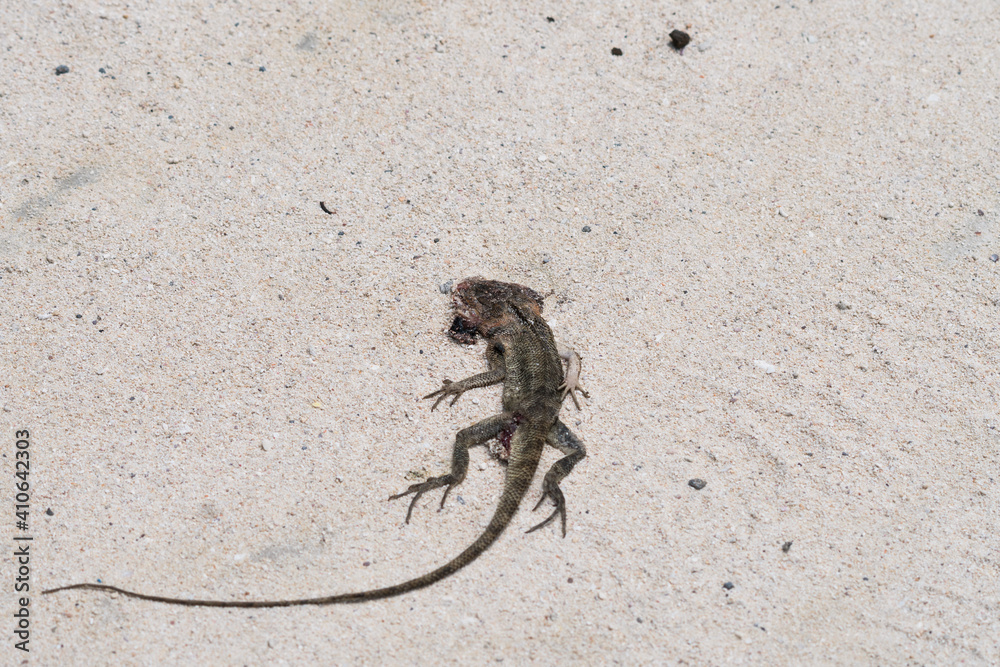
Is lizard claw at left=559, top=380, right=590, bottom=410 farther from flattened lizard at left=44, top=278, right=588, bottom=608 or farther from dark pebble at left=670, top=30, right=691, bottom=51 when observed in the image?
dark pebble at left=670, top=30, right=691, bottom=51

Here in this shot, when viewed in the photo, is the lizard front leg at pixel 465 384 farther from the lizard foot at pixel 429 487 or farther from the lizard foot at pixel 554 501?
the lizard foot at pixel 554 501

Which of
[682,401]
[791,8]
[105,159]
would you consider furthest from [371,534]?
[791,8]

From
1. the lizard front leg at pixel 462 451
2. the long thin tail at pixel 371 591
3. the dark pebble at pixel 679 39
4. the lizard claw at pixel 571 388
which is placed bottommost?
the long thin tail at pixel 371 591

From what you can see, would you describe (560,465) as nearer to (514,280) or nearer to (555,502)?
(555,502)

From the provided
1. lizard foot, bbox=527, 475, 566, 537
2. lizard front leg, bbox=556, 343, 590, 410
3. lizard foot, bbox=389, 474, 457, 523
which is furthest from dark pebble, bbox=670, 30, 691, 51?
lizard foot, bbox=389, 474, 457, 523

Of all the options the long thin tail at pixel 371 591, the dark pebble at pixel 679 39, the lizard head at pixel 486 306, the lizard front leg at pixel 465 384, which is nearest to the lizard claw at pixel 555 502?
the long thin tail at pixel 371 591
